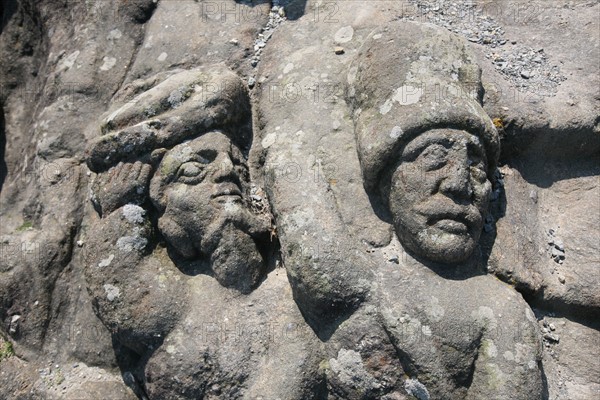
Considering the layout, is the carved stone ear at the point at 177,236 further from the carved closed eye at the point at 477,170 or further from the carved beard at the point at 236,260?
the carved closed eye at the point at 477,170

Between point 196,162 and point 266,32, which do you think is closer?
point 196,162

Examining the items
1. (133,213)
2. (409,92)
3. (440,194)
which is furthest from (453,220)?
(133,213)

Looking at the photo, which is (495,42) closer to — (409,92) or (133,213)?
(409,92)

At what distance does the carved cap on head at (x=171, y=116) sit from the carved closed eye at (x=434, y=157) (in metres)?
1.37

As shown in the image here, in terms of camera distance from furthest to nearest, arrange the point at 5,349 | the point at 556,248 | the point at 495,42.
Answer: the point at 495,42, the point at 5,349, the point at 556,248

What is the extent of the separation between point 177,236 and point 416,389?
5.41 feet

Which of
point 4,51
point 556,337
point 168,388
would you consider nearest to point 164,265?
point 168,388

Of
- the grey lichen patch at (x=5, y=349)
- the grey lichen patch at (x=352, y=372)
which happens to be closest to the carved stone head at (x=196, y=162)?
the grey lichen patch at (x=352, y=372)

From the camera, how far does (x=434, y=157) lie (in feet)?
10.2

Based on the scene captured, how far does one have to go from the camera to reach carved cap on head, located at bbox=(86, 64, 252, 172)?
3.57 meters

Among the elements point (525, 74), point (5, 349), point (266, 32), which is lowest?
point (5, 349)

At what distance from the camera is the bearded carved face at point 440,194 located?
3.08 metres

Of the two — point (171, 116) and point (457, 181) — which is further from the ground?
point (171, 116)

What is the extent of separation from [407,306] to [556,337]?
1137mm
